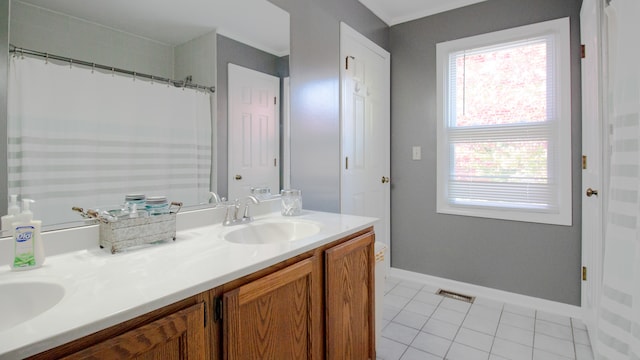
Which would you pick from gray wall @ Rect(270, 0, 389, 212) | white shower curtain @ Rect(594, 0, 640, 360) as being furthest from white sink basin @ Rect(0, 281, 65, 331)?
white shower curtain @ Rect(594, 0, 640, 360)

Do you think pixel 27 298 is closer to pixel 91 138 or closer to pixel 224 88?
pixel 91 138

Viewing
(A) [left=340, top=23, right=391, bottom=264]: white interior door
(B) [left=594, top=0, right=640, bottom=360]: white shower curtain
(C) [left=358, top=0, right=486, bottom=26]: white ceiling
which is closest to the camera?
(B) [left=594, top=0, right=640, bottom=360]: white shower curtain

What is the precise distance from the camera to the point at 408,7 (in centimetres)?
277

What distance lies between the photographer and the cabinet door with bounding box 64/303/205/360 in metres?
0.66

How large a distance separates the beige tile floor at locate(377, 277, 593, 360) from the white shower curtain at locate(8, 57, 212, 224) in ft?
5.00

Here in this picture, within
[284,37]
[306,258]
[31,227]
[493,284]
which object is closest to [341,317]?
[306,258]

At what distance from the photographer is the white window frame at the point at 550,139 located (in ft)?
7.53

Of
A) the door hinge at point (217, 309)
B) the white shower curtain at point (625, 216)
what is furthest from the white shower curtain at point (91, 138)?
the white shower curtain at point (625, 216)

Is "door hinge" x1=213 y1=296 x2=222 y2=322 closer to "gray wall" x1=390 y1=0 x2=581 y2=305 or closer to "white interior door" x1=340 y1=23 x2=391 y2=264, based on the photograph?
"white interior door" x1=340 y1=23 x2=391 y2=264

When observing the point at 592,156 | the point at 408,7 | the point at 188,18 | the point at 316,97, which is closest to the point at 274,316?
the point at 188,18

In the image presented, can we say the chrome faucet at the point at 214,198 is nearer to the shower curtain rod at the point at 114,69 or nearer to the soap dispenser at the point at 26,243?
the shower curtain rod at the point at 114,69

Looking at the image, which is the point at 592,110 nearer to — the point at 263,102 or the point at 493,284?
the point at 493,284

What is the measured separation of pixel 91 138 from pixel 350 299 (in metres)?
1.17

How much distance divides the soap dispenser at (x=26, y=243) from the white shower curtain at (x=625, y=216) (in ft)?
5.25
